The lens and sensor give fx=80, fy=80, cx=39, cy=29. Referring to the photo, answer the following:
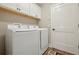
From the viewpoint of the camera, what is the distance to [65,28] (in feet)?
8.89

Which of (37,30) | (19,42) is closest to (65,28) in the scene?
(37,30)

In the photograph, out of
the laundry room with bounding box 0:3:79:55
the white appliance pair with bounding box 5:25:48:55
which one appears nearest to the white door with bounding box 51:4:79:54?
the laundry room with bounding box 0:3:79:55

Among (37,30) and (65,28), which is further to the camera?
(65,28)

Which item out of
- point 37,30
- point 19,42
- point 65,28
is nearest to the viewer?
point 19,42

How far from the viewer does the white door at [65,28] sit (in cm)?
246

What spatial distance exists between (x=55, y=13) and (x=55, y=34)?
82 centimetres

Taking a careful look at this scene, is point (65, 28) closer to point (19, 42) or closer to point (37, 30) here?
point (37, 30)

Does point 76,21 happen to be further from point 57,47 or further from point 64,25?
point 57,47

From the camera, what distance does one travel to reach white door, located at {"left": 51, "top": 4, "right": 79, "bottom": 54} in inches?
97.0

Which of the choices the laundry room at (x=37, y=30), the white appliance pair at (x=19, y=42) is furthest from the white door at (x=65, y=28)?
the white appliance pair at (x=19, y=42)

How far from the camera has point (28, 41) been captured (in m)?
1.63

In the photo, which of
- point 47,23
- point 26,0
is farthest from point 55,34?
point 26,0

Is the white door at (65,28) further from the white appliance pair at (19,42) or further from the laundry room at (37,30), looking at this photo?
the white appliance pair at (19,42)

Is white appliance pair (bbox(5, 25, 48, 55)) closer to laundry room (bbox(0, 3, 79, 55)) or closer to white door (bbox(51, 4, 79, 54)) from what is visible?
laundry room (bbox(0, 3, 79, 55))
